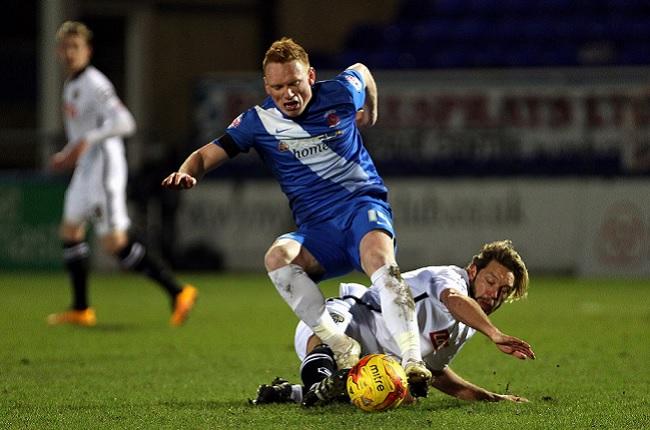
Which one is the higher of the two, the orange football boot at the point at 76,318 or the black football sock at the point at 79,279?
the black football sock at the point at 79,279

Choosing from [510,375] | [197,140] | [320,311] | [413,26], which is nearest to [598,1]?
[413,26]

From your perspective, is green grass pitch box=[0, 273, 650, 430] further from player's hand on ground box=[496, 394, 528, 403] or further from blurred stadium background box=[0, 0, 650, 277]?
blurred stadium background box=[0, 0, 650, 277]

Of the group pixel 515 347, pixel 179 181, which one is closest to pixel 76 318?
pixel 179 181

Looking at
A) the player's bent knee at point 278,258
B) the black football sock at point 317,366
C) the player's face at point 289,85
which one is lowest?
the black football sock at point 317,366

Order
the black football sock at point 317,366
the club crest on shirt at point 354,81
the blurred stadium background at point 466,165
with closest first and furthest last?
1. the black football sock at point 317,366
2. the club crest on shirt at point 354,81
3. the blurred stadium background at point 466,165

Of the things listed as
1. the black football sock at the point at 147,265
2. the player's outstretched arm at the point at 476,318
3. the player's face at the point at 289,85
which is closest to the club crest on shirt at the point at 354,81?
the player's face at the point at 289,85

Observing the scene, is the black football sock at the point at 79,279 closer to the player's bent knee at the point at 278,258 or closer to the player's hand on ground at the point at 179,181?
the player's bent knee at the point at 278,258

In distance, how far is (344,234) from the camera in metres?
6.42

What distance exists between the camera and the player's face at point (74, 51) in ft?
35.1

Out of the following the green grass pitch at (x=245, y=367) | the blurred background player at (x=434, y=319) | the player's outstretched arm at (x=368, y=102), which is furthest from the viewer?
the player's outstretched arm at (x=368, y=102)

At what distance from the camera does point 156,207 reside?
17.2 m

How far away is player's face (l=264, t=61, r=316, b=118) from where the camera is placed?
20.5 feet

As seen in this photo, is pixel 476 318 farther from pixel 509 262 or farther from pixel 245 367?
pixel 245 367

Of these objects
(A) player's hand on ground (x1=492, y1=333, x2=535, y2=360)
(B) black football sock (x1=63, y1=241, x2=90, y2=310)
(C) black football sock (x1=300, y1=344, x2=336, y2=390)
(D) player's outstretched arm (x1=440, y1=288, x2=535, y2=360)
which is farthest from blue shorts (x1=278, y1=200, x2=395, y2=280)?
(B) black football sock (x1=63, y1=241, x2=90, y2=310)
